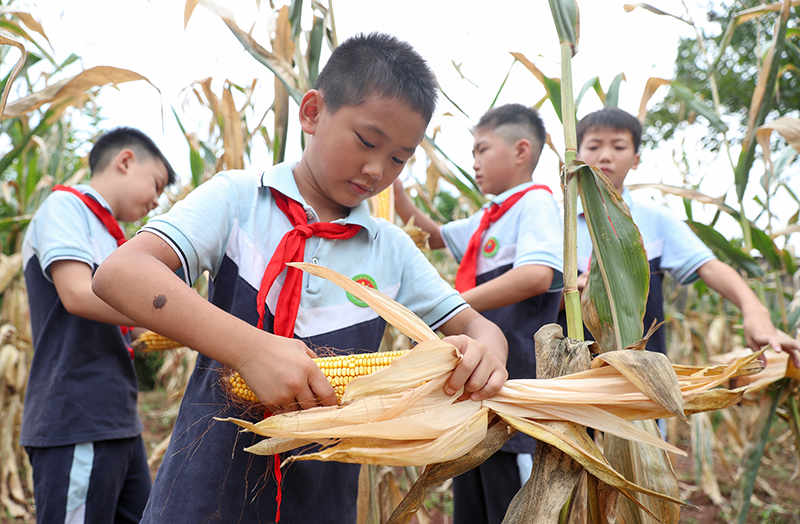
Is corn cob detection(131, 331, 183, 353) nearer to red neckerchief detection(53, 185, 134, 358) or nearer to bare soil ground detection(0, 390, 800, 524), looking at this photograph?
red neckerchief detection(53, 185, 134, 358)

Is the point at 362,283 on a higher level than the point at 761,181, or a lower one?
lower

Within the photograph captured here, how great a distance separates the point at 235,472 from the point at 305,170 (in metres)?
0.62

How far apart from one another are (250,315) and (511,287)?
0.83 metres

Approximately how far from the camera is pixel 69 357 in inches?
59.6

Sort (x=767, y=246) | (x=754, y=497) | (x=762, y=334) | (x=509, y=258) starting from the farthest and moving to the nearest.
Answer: (x=754, y=497), (x=767, y=246), (x=509, y=258), (x=762, y=334)

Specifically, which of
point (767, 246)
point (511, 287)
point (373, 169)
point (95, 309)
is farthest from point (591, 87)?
point (95, 309)

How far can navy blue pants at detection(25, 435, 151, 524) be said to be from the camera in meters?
1.46

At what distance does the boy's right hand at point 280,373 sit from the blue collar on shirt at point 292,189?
1.29 ft

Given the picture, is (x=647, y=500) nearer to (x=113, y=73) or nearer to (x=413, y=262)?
(x=413, y=262)

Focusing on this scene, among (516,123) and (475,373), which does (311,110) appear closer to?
(475,373)

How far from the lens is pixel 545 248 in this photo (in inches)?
61.7

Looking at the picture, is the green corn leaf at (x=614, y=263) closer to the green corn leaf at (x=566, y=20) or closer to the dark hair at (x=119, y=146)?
the green corn leaf at (x=566, y=20)

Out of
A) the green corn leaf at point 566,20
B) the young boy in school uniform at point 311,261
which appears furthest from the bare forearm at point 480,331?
the green corn leaf at point 566,20

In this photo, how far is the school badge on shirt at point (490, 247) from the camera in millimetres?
1776
